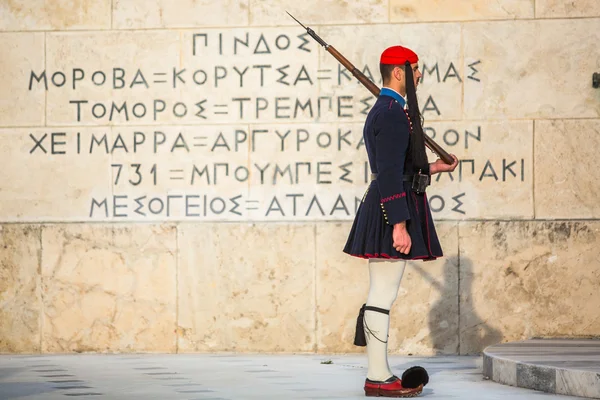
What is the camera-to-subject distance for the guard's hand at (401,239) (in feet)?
22.3

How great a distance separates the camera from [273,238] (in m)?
9.84

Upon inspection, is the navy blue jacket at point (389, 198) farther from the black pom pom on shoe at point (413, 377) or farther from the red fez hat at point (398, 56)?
the black pom pom on shoe at point (413, 377)

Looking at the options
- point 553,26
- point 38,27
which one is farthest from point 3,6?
point 553,26

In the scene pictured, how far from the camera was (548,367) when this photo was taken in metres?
7.25

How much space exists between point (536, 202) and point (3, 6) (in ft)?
15.3

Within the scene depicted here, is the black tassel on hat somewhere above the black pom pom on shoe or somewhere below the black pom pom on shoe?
above

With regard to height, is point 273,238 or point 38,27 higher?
point 38,27

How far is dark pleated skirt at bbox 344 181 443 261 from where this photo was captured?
6902mm

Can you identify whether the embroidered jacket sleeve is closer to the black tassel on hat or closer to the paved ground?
the black tassel on hat

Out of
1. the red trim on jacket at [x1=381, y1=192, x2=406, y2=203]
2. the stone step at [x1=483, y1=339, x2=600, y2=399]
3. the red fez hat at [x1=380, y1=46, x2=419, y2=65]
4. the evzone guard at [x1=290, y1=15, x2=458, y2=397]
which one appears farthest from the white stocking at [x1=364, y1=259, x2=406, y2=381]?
the red fez hat at [x1=380, y1=46, x2=419, y2=65]

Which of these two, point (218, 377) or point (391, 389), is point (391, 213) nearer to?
point (391, 389)

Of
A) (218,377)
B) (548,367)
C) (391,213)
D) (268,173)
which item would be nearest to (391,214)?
(391,213)

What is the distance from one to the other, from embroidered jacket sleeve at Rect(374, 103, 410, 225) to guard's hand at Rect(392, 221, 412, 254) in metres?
0.04

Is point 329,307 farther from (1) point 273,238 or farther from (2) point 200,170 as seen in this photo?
(2) point 200,170
